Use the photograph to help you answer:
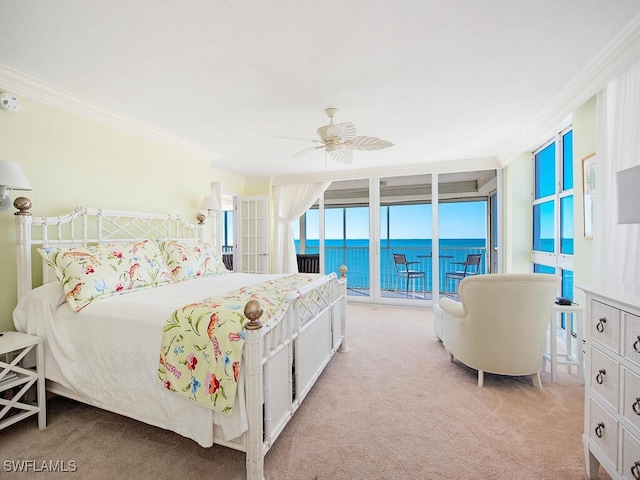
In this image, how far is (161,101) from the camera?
8.51ft

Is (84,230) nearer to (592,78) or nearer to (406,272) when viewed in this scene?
(592,78)

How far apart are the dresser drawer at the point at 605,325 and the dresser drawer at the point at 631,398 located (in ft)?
0.36

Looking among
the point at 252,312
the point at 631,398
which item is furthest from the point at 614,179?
the point at 252,312

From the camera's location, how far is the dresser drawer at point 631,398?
44.9 inches

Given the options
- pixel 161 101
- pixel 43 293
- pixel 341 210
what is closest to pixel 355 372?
pixel 43 293

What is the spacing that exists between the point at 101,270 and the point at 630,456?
3.09 metres

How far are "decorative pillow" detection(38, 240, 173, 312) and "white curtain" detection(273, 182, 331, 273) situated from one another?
3.12 meters

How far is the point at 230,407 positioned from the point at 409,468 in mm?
1022

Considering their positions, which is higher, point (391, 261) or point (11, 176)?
point (11, 176)

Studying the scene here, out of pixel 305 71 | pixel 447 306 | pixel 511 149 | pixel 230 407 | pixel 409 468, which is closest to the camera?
pixel 230 407

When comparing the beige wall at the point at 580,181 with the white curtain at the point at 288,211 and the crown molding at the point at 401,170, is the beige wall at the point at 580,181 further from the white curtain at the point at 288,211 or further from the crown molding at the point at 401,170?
the white curtain at the point at 288,211

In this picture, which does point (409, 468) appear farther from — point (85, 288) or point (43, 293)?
point (43, 293)

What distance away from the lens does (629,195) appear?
49.1 inches

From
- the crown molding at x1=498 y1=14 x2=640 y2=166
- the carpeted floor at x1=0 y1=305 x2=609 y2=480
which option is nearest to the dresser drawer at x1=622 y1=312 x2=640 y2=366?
the carpeted floor at x1=0 y1=305 x2=609 y2=480
